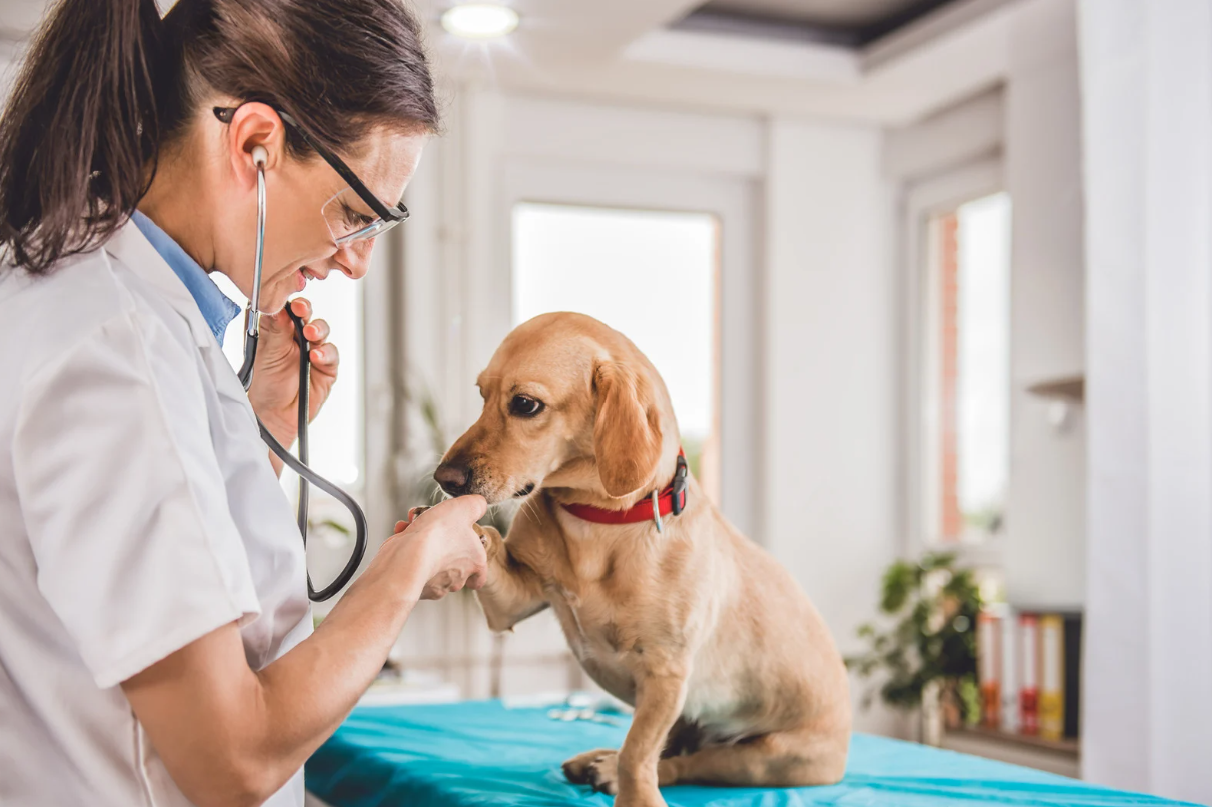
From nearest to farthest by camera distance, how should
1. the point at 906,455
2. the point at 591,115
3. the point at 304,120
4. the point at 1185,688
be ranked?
the point at 304,120 → the point at 1185,688 → the point at 591,115 → the point at 906,455

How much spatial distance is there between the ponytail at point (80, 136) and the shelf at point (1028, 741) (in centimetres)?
285

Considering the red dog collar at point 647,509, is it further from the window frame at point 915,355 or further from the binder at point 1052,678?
the window frame at point 915,355

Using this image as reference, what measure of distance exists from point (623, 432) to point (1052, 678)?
242 cm

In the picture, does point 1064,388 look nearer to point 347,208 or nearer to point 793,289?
point 793,289

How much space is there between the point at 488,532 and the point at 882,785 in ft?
1.86

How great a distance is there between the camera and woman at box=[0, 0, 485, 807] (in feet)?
2.17

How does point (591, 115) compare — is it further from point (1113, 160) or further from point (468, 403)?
point (1113, 160)

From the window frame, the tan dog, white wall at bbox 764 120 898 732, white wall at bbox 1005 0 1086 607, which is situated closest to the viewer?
the tan dog

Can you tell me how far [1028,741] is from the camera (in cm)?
306

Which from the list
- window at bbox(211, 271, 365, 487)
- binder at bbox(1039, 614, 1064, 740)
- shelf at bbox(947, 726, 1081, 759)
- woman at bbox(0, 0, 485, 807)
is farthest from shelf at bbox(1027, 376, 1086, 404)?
woman at bbox(0, 0, 485, 807)

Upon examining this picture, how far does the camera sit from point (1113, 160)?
2105mm

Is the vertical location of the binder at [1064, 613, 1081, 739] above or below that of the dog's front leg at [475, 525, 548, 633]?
below

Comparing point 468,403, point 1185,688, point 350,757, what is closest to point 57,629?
point 350,757

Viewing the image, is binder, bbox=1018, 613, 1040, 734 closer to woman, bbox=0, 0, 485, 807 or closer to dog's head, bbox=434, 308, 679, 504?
dog's head, bbox=434, 308, 679, 504
